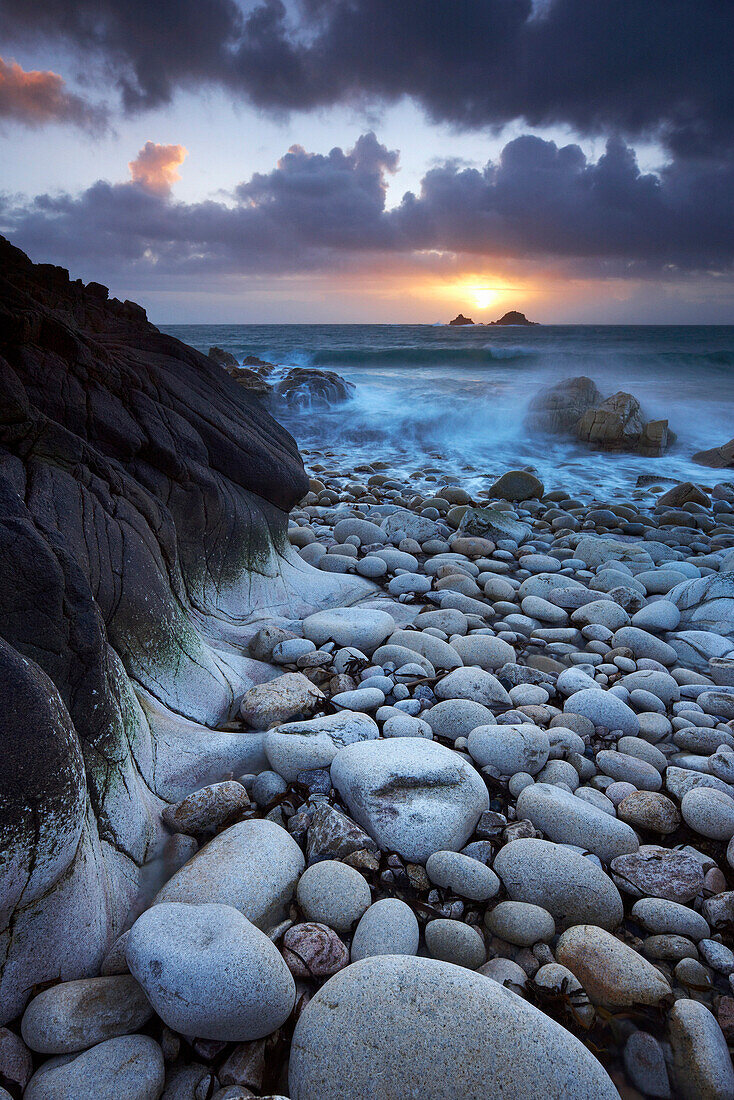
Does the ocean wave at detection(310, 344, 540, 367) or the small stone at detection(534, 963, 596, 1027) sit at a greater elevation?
the ocean wave at detection(310, 344, 540, 367)

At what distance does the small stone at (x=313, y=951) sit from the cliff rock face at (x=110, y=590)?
1.55 ft

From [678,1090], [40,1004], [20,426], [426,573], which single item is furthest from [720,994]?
[426,573]

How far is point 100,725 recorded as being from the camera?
6.14 feet

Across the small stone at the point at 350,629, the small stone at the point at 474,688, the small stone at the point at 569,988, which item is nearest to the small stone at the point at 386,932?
the small stone at the point at 569,988

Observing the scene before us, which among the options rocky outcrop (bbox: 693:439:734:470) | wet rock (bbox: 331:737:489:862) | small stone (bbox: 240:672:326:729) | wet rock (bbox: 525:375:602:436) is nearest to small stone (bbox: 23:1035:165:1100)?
wet rock (bbox: 331:737:489:862)

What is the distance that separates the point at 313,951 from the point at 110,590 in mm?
1457

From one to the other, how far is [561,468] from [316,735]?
30.1 feet

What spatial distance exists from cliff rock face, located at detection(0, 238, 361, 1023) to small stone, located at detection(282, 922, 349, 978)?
47 cm

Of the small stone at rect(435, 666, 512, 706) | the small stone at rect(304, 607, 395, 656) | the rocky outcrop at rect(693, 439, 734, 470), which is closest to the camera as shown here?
the small stone at rect(435, 666, 512, 706)

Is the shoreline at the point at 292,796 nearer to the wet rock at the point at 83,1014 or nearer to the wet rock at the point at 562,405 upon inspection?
the wet rock at the point at 83,1014

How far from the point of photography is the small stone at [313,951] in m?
1.58

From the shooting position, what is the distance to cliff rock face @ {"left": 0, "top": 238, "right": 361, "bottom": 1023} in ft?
4.77

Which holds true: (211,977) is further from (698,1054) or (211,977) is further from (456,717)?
(456,717)

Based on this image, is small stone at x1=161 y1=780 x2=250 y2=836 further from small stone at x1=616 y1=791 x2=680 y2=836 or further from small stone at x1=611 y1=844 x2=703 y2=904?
small stone at x1=616 y1=791 x2=680 y2=836
